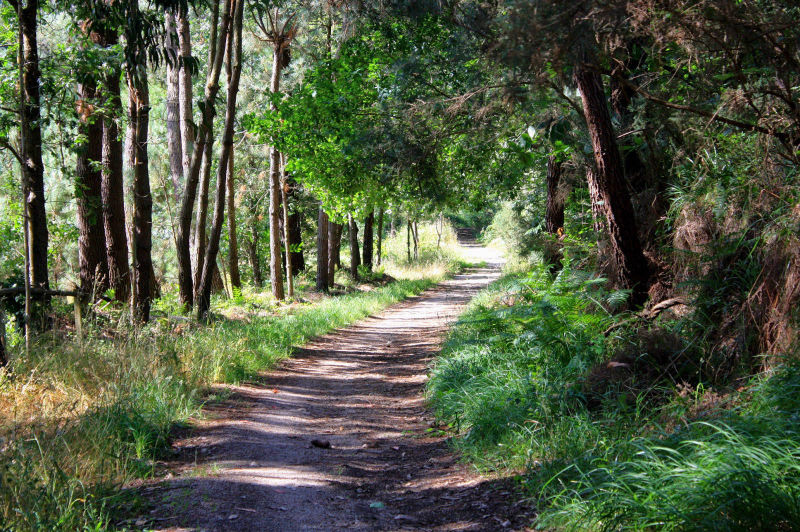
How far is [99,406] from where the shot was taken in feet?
19.2

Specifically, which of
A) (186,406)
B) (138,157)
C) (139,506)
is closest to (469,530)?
(139,506)

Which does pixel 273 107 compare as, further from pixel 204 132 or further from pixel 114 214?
pixel 204 132

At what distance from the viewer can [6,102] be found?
30.0ft

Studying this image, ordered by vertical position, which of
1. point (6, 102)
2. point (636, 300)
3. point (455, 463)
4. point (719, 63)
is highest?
point (6, 102)

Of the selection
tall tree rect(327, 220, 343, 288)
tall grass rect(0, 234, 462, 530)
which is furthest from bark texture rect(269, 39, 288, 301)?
tall grass rect(0, 234, 462, 530)

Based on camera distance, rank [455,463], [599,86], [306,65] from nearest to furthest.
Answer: [455,463]
[599,86]
[306,65]

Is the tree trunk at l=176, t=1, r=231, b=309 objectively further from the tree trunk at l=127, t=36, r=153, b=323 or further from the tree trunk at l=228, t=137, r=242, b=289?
the tree trunk at l=228, t=137, r=242, b=289

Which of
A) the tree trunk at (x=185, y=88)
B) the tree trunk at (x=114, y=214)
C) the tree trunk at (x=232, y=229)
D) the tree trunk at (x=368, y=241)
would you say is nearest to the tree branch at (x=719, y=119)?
the tree trunk at (x=185, y=88)

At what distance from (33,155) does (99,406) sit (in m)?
3.48

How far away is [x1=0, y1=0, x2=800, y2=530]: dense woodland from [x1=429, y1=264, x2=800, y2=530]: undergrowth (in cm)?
2

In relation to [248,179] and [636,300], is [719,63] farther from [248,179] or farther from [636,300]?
[248,179]

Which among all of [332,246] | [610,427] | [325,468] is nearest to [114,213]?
[325,468]

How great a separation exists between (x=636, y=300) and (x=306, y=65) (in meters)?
15.0

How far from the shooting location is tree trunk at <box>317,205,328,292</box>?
21.3m
